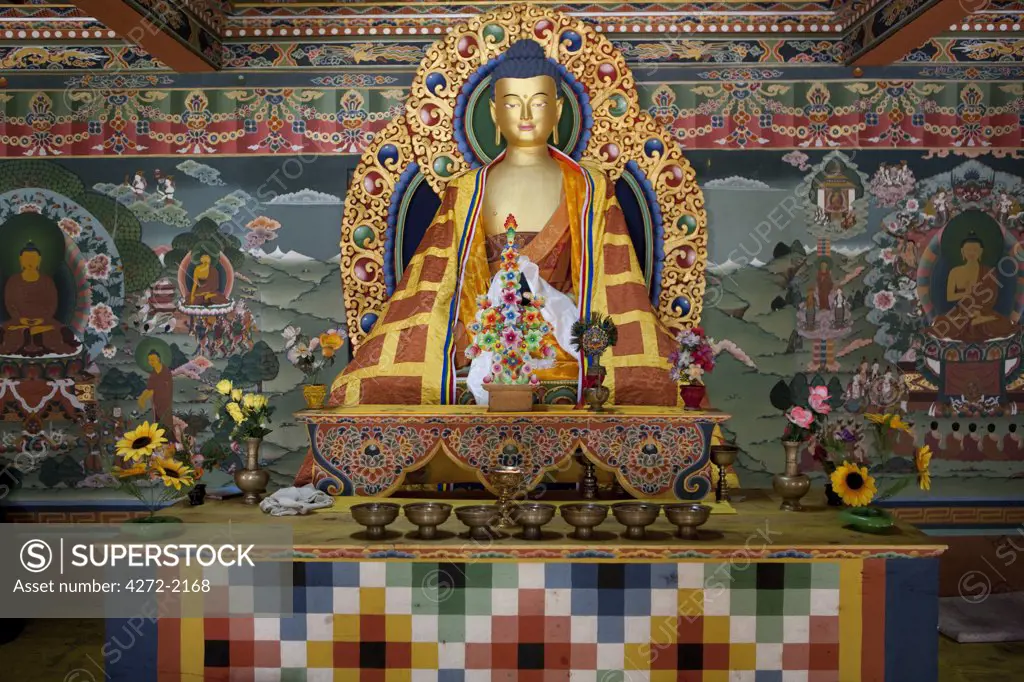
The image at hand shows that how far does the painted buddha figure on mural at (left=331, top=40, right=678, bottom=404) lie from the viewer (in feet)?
18.6

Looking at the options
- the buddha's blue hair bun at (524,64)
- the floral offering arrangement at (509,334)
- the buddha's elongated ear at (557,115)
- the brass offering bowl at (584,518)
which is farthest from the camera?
the buddha's elongated ear at (557,115)

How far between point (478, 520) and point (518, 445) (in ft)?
3.78

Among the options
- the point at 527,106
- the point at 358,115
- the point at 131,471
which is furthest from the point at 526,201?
the point at 131,471

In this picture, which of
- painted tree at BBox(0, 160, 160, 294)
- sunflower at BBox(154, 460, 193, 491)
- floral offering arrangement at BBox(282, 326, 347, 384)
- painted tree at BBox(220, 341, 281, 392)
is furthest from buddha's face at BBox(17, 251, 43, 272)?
sunflower at BBox(154, 460, 193, 491)

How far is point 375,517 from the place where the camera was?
146 inches

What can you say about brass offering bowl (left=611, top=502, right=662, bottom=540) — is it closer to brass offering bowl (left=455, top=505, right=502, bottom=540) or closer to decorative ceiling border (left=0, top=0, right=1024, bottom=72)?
brass offering bowl (left=455, top=505, right=502, bottom=540)

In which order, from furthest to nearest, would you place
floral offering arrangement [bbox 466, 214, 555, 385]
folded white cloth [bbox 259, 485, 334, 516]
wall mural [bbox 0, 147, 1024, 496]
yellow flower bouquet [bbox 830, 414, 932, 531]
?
1. wall mural [bbox 0, 147, 1024, 496]
2. floral offering arrangement [bbox 466, 214, 555, 385]
3. folded white cloth [bbox 259, 485, 334, 516]
4. yellow flower bouquet [bbox 830, 414, 932, 531]

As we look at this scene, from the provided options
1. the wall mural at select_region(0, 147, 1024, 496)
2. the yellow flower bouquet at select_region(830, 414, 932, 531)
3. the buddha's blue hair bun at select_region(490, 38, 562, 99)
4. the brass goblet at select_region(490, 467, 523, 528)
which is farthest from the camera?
the wall mural at select_region(0, 147, 1024, 496)

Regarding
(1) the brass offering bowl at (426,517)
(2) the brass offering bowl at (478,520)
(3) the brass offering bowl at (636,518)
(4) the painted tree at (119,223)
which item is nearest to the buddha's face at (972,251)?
(3) the brass offering bowl at (636,518)

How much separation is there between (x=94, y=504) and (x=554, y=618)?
4307mm

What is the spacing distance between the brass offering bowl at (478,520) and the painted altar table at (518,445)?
104 centimetres

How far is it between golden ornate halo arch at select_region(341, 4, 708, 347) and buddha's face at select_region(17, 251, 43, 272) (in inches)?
86.1

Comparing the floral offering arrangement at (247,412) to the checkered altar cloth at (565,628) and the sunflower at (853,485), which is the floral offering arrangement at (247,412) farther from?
the sunflower at (853,485)

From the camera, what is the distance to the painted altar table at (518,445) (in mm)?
4777
